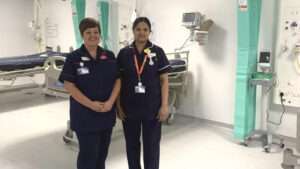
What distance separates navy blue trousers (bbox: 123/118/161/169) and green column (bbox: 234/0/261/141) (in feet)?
5.68

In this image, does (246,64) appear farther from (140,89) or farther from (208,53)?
(140,89)

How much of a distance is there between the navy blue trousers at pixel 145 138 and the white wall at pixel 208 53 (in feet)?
7.57

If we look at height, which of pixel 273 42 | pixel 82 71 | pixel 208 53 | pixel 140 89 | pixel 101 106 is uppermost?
pixel 273 42

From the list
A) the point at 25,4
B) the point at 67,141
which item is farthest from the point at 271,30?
the point at 25,4

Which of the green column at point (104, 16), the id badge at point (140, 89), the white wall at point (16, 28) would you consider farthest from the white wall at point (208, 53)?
the white wall at point (16, 28)

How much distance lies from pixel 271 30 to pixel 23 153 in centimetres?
346

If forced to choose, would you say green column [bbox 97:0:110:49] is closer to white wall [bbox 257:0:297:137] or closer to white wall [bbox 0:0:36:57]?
white wall [bbox 257:0:297:137]

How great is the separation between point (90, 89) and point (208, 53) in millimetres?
2846

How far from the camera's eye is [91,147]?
241 cm

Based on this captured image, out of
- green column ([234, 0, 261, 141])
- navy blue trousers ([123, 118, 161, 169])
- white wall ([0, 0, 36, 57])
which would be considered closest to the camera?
navy blue trousers ([123, 118, 161, 169])

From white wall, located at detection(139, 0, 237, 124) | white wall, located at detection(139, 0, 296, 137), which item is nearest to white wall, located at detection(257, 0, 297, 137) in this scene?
white wall, located at detection(139, 0, 296, 137)

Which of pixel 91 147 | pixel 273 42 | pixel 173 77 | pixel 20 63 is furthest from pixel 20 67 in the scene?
pixel 273 42

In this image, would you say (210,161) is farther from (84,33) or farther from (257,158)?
(84,33)

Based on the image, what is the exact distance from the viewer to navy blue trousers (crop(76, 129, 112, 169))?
2.40 metres
